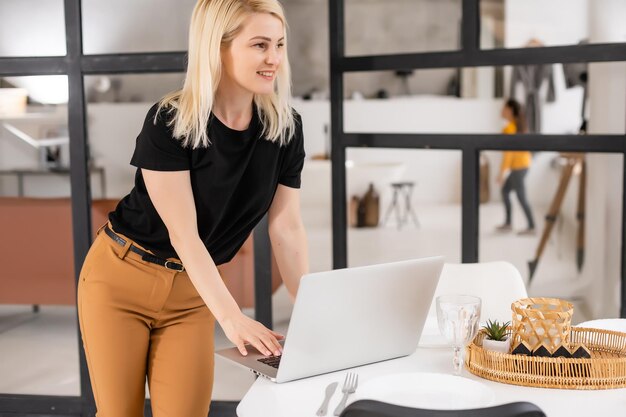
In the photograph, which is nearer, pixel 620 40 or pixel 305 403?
pixel 305 403

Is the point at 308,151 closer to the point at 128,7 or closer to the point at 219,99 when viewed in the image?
the point at 128,7

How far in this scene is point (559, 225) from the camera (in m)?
4.55

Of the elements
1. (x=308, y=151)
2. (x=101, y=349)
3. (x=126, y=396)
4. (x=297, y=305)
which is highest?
(x=308, y=151)

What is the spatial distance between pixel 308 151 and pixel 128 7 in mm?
890

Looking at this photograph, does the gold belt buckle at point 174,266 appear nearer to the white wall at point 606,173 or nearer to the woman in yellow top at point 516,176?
the white wall at point 606,173

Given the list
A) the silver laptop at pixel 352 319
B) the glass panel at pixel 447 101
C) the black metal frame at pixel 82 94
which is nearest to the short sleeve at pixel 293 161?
the silver laptop at pixel 352 319

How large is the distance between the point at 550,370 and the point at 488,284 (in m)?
0.85

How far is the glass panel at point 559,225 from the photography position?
3.26 metres

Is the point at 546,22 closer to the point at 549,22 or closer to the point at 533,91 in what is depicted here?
the point at 549,22

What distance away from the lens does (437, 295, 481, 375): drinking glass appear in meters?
1.68

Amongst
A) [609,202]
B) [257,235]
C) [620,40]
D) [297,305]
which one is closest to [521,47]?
[620,40]

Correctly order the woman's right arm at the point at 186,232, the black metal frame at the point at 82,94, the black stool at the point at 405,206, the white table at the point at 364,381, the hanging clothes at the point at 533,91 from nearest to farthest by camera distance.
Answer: the white table at the point at 364,381 → the woman's right arm at the point at 186,232 → the black metal frame at the point at 82,94 → the hanging clothes at the point at 533,91 → the black stool at the point at 405,206

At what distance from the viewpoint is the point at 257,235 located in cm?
316

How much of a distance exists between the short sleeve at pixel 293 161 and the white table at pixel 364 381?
0.59 metres
